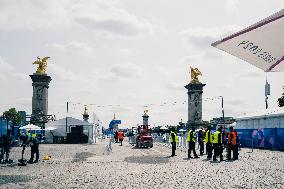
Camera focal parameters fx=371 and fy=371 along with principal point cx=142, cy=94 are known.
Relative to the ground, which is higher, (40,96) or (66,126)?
(40,96)

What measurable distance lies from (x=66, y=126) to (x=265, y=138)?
24.0m

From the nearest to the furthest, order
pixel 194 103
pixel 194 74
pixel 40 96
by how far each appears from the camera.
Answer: pixel 40 96, pixel 194 103, pixel 194 74

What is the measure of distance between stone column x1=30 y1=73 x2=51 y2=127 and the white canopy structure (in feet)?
159

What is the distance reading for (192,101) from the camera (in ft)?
179

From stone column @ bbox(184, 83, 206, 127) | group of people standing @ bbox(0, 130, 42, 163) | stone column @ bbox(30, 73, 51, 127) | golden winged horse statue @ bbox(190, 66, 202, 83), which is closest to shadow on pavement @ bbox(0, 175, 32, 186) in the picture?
group of people standing @ bbox(0, 130, 42, 163)

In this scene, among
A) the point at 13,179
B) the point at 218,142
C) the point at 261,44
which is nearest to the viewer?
the point at 261,44

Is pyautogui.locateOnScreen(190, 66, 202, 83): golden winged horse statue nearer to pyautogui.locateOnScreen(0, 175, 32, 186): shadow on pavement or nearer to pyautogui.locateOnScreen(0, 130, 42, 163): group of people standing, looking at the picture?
pyautogui.locateOnScreen(0, 130, 42, 163): group of people standing

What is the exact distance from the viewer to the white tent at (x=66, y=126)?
148 ft

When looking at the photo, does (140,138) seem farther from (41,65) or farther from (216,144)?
(41,65)

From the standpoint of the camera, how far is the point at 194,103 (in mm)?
54438

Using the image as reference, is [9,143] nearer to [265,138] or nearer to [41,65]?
[265,138]

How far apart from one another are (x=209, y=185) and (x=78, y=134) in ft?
120

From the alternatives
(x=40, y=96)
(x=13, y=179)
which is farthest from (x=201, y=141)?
(x=40, y=96)

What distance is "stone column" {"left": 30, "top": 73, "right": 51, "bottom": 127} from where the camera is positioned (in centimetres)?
5041
